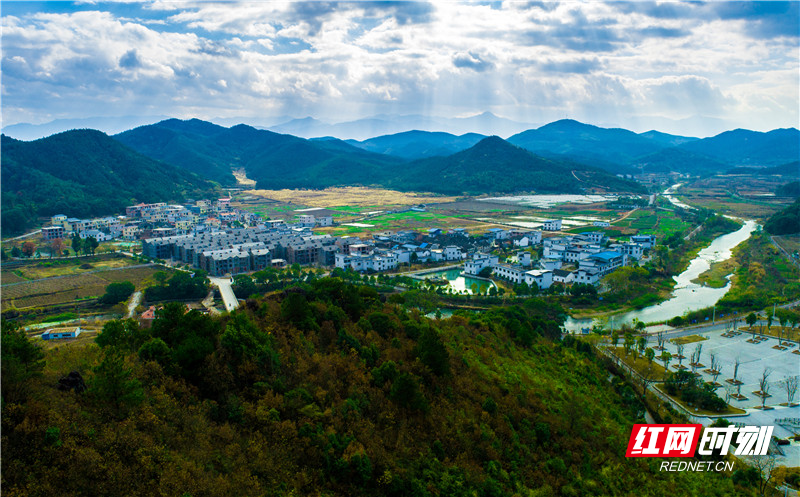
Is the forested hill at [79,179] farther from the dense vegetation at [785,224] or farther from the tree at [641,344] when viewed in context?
the dense vegetation at [785,224]

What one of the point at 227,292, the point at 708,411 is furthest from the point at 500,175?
the point at 708,411

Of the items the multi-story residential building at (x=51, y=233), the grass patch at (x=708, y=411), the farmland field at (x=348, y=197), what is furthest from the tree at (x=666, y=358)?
the farmland field at (x=348, y=197)

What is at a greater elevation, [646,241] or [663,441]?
[646,241]

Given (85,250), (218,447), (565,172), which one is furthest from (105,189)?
(565,172)

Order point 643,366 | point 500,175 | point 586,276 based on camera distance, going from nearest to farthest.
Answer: point 643,366 → point 586,276 → point 500,175

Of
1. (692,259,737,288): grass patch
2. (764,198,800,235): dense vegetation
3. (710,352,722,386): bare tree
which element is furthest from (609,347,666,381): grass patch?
(764,198,800,235): dense vegetation

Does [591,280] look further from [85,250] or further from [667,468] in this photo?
[85,250]

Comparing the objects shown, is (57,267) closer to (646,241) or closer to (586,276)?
(586,276)

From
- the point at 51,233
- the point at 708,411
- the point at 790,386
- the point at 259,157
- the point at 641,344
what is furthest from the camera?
the point at 259,157
